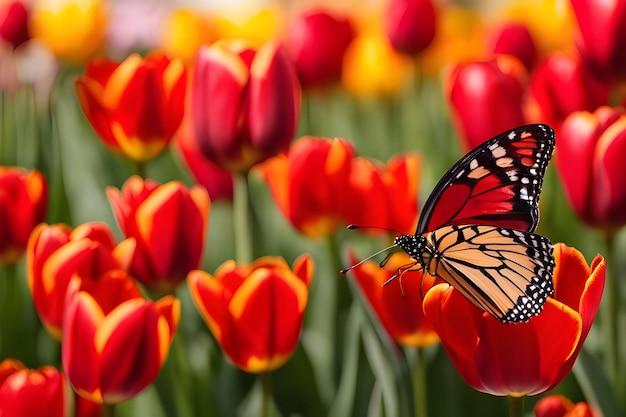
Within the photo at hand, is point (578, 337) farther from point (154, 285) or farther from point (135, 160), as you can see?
point (135, 160)

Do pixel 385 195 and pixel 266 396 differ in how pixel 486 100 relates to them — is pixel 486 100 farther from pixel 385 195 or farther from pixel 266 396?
pixel 266 396

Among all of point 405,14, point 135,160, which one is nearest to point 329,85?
point 405,14

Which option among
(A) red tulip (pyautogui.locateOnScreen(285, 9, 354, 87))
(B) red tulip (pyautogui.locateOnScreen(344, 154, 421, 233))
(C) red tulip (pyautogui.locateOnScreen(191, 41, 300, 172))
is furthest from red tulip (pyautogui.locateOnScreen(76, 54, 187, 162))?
(A) red tulip (pyautogui.locateOnScreen(285, 9, 354, 87))

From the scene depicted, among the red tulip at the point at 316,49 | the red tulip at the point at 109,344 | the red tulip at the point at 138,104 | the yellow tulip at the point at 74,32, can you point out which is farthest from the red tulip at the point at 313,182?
the yellow tulip at the point at 74,32

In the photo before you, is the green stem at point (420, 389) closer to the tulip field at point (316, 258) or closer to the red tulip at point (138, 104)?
the tulip field at point (316, 258)

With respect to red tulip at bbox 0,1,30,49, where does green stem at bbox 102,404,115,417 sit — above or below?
below

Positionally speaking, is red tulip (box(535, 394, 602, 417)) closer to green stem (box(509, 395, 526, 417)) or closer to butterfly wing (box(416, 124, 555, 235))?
green stem (box(509, 395, 526, 417))

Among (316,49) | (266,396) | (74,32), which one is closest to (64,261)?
(266,396)
